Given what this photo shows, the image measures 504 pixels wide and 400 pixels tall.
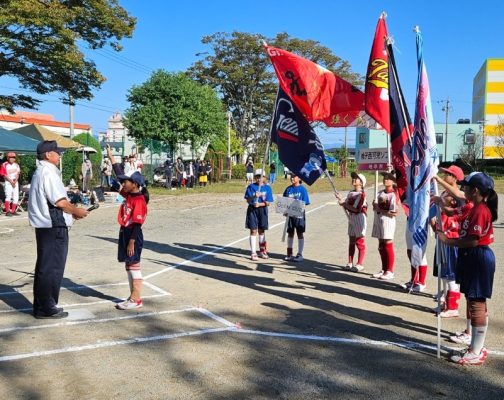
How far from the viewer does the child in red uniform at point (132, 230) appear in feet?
22.4

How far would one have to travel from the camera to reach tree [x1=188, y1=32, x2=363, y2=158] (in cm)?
5197

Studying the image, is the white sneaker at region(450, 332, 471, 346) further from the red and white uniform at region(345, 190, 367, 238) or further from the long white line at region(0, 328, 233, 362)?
the red and white uniform at region(345, 190, 367, 238)

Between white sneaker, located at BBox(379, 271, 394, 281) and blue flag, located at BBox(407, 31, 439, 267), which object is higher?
blue flag, located at BBox(407, 31, 439, 267)

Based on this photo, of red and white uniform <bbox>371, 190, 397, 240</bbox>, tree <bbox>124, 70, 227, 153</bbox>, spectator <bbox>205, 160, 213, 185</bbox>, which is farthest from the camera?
spectator <bbox>205, 160, 213, 185</bbox>

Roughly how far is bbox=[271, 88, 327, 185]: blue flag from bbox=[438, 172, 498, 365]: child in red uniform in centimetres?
343

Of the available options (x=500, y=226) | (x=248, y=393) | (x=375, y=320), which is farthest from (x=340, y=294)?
(x=500, y=226)

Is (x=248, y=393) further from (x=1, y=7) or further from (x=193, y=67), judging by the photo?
(x=193, y=67)

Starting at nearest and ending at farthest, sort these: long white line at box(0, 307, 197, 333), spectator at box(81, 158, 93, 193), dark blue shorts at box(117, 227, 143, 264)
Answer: long white line at box(0, 307, 197, 333) < dark blue shorts at box(117, 227, 143, 264) < spectator at box(81, 158, 93, 193)

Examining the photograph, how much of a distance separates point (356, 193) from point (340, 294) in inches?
92.6

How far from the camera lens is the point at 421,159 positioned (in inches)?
233

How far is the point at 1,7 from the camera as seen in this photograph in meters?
17.1

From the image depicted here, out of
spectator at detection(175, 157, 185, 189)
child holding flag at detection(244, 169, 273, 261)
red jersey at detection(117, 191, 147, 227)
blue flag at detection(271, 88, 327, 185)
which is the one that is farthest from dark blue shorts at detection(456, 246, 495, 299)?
spectator at detection(175, 157, 185, 189)

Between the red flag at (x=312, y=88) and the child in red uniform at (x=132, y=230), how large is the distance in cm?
295

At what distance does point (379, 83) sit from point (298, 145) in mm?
1601
